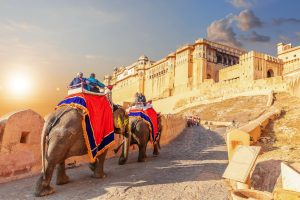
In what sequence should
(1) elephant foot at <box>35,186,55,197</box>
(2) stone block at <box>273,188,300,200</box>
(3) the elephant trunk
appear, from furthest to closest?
1. (3) the elephant trunk
2. (1) elephant foot at <box>35,186,55,197</box>
3. (2) stone block at <box>273,188,300,200</box>

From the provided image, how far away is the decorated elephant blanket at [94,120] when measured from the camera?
18.3 ft

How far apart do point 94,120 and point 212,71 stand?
2471 inches

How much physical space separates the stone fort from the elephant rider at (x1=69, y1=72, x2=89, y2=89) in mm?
40885

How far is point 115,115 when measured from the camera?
24.2ft

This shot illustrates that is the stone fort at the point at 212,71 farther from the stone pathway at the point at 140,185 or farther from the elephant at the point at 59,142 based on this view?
the elephant at the point at 59,142

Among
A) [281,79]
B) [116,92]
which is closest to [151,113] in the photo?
[281,79]

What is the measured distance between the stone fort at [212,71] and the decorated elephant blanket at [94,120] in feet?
133

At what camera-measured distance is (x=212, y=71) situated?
65.9 meters

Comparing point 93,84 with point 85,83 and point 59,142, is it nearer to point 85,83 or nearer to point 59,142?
point 85,83

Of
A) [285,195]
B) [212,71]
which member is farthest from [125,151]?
[212,71]

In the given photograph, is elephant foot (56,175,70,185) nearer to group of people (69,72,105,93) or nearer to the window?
the window

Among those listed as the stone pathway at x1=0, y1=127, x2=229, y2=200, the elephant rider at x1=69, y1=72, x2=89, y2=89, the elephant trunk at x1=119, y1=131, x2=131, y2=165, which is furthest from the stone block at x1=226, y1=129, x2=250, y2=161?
the elephant rider at x1=69, y1=72, x2=89, y2=89

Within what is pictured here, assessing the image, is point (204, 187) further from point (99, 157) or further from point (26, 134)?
point (26, 134)

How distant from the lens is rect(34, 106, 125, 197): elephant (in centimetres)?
477
